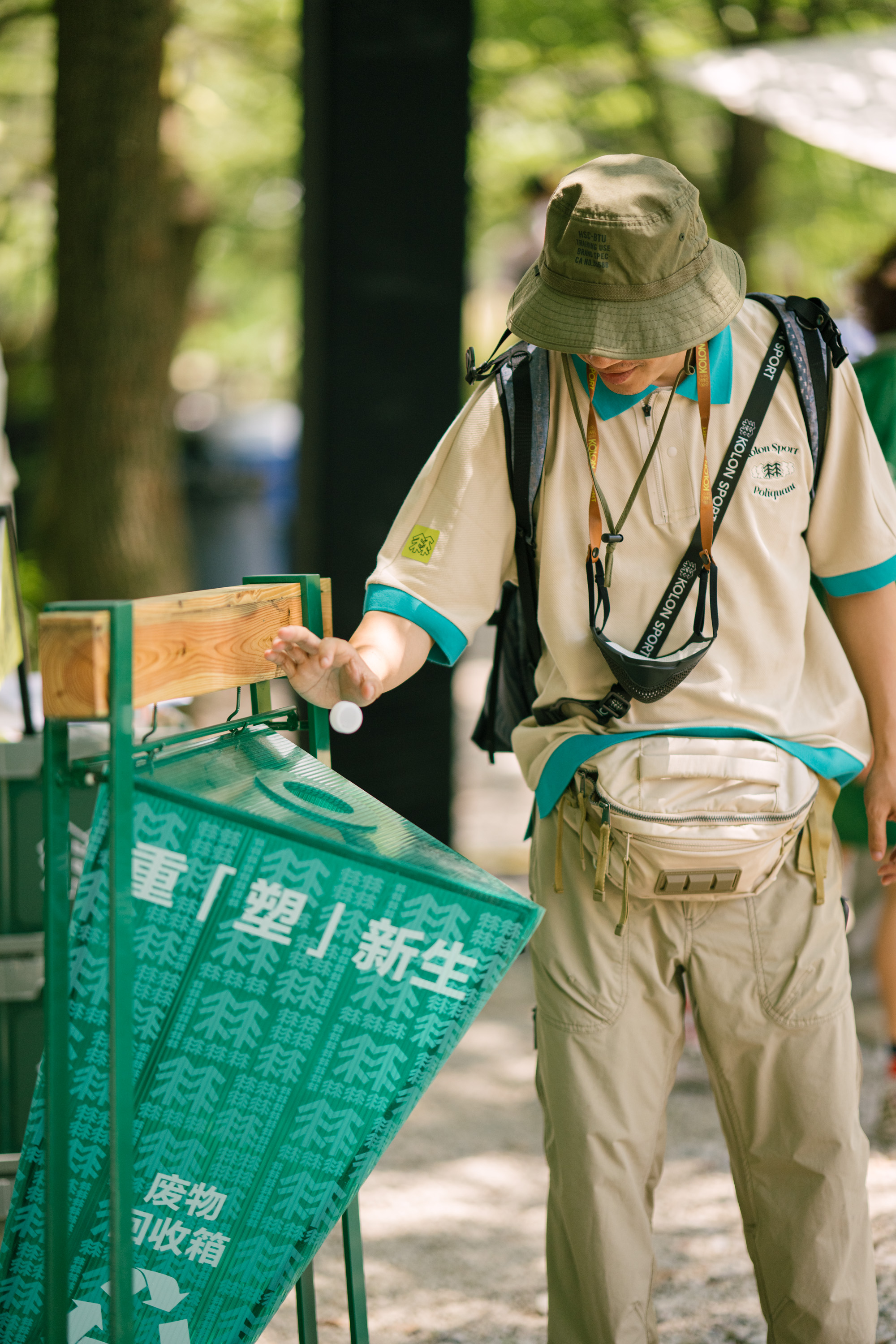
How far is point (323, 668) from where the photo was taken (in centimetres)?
184

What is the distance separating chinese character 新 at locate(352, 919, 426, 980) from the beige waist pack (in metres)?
0.41

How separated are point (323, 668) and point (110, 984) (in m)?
0.51

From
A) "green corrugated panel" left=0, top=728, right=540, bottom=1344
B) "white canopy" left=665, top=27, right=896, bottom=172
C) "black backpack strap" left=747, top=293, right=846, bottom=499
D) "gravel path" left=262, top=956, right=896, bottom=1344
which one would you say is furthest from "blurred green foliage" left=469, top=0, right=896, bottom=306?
"green corrugated panel" left=0, top=728, right=540, bottom=1344

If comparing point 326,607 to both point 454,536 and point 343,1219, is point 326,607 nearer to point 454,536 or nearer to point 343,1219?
point 454,536

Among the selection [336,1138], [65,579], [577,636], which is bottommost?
[65,579]

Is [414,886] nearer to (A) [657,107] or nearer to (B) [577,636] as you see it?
(B) [577,636]

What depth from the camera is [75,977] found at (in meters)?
1.74

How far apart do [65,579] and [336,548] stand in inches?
170


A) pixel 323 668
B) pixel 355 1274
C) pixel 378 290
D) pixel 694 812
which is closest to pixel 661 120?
pixel 378 290

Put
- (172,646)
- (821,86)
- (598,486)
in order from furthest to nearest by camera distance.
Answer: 1. (821,86)
2. (598,486)
3. (172,646)

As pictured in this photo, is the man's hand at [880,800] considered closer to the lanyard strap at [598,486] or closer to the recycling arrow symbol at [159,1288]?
the lanyard strap at [598,486]

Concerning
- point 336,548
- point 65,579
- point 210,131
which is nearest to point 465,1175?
point 336,548

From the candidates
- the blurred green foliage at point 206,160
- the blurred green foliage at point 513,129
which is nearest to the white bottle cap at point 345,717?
the blurred green foliage at point 513,129

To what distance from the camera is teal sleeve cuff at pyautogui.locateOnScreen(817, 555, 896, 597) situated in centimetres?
206
